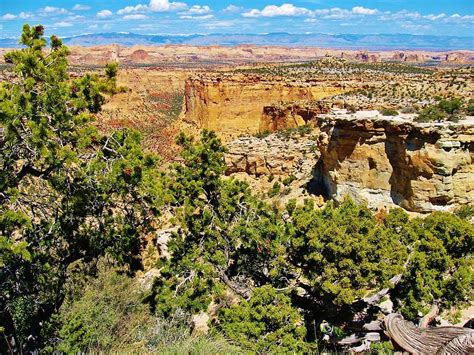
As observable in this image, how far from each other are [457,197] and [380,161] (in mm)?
3008

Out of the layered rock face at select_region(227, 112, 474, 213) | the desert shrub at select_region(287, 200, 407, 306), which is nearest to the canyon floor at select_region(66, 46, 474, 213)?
the layered rock face at select_region(227, 112, 474, 213)

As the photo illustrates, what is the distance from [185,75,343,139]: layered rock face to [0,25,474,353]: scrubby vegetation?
27.7 meters

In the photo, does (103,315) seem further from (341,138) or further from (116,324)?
(341,138)

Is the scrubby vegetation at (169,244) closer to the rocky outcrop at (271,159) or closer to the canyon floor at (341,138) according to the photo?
the canyon floor at (341,138)

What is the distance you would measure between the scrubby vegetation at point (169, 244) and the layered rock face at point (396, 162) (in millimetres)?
5015

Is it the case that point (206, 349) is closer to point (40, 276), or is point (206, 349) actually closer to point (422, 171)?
point (40, 276)

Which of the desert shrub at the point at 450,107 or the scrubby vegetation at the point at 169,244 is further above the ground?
the desert shrub at the point at 450,107

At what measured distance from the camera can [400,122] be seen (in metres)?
15.8

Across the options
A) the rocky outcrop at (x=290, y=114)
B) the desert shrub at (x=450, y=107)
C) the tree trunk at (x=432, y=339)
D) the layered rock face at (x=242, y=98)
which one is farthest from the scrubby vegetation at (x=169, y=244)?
the layered rock face at (x=242, y=98)

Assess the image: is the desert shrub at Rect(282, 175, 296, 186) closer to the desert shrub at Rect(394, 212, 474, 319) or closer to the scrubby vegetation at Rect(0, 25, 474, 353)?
the scrubby vegetation at Rect(0, 25, 474, 353)

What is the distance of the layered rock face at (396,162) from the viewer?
14773 millimetres

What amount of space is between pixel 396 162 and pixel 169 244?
9.76 metres

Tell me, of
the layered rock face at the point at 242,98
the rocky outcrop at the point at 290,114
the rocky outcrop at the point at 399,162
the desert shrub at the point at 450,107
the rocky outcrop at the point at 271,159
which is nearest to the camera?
the rocky outcrop at the point at 399,162

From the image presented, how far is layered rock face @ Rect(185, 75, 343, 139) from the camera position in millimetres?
38406
